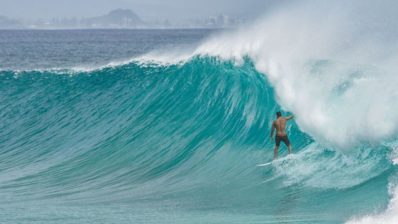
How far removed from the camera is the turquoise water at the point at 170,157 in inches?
424

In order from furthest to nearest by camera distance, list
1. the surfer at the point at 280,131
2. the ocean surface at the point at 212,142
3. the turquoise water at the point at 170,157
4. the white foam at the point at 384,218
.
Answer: the surfer at the point at 280,131, the ocean surface at the point at 212,142, the turquoise water at the point at 170,157, the white foam at the point at 384,218

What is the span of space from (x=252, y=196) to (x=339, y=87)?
388 cm

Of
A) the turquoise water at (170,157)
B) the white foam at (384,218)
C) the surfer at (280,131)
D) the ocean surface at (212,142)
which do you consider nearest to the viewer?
the white foam at (384,218)

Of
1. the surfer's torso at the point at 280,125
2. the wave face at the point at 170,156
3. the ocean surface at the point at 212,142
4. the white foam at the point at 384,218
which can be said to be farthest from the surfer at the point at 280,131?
the white foam at the point at 384,218

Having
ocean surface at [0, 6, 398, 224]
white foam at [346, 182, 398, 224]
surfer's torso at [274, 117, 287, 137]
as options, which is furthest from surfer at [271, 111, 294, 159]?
white foam at [346, 182, 398, 224]

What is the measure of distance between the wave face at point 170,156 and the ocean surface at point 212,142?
4 cm

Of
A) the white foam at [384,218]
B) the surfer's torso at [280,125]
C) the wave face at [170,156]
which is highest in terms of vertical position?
the surfer's torso at [280,125]

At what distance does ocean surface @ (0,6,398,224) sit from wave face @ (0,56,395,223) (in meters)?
0.04

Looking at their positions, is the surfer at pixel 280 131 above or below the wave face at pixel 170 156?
above

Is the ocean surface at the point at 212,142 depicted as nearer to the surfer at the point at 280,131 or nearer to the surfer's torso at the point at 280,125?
the surfer at the point at 280,131

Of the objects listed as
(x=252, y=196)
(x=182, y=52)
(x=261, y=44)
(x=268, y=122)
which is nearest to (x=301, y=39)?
(x=261, y=44)

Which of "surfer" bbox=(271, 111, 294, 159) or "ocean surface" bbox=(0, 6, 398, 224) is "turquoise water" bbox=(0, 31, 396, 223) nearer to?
"ocean surface" bbox=(0, 6, 398, 224)

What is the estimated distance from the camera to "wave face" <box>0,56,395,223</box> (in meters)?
10.8

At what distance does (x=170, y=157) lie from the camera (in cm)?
1531
